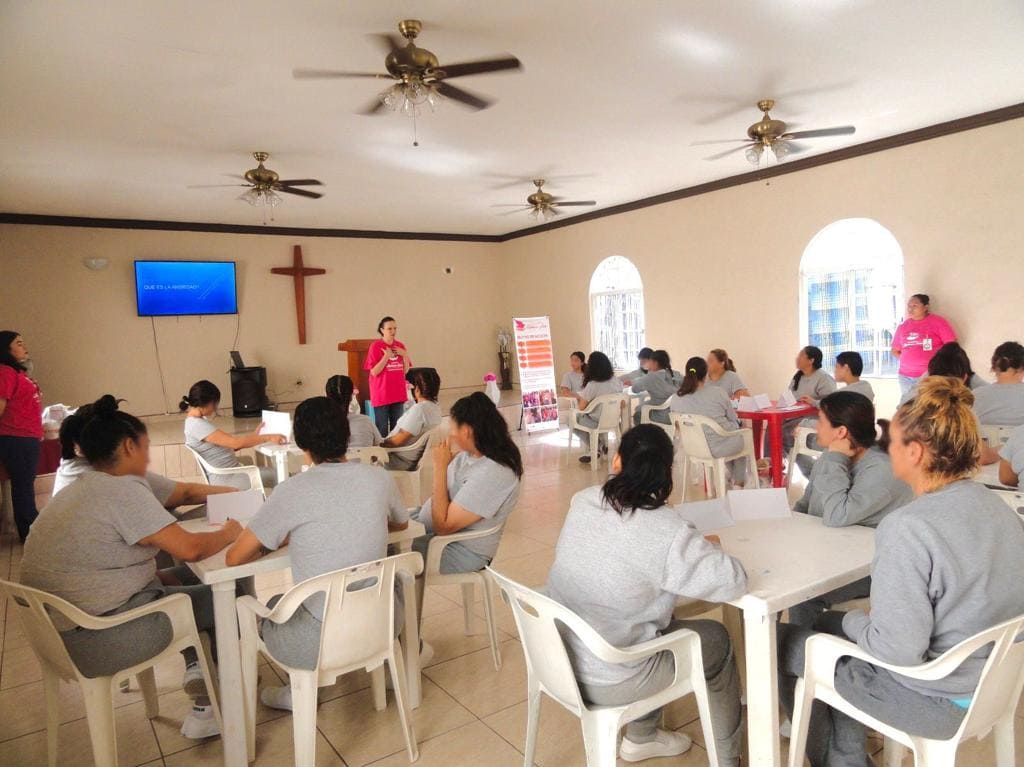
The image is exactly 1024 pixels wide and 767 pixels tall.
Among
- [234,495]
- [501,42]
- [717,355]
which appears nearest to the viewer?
[234,495]

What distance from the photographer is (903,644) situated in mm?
1460

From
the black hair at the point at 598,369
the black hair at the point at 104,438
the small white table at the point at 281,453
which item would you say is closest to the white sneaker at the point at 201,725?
the black hair at the point at 104,438

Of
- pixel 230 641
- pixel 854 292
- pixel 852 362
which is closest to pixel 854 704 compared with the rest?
pixel 230 641

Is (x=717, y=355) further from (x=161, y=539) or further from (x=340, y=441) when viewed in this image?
(x=161, y=539)

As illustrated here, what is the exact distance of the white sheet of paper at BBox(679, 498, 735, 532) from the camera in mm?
2189

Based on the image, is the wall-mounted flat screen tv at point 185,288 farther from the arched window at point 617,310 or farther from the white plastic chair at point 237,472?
the white plastic chair at point 237,472

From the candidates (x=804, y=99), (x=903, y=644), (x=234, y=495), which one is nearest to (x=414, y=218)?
(x=804, y=99)

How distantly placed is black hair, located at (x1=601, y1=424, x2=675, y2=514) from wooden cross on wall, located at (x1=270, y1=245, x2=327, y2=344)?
896cm

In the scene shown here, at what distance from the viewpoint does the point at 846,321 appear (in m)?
7.09

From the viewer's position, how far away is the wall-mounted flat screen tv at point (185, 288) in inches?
351

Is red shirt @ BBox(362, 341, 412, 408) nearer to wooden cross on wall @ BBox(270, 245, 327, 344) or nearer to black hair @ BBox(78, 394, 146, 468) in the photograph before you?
wooden cross on wall @ BBox(270, 245, 327, 344)

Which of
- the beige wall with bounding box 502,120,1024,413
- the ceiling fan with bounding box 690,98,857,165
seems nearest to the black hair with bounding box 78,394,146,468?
the ceiling fan with bounding box 690,98,857,165

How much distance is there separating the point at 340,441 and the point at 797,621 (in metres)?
1.62

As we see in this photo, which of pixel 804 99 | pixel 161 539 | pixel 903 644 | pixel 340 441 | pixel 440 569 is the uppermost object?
pixel 804 99
